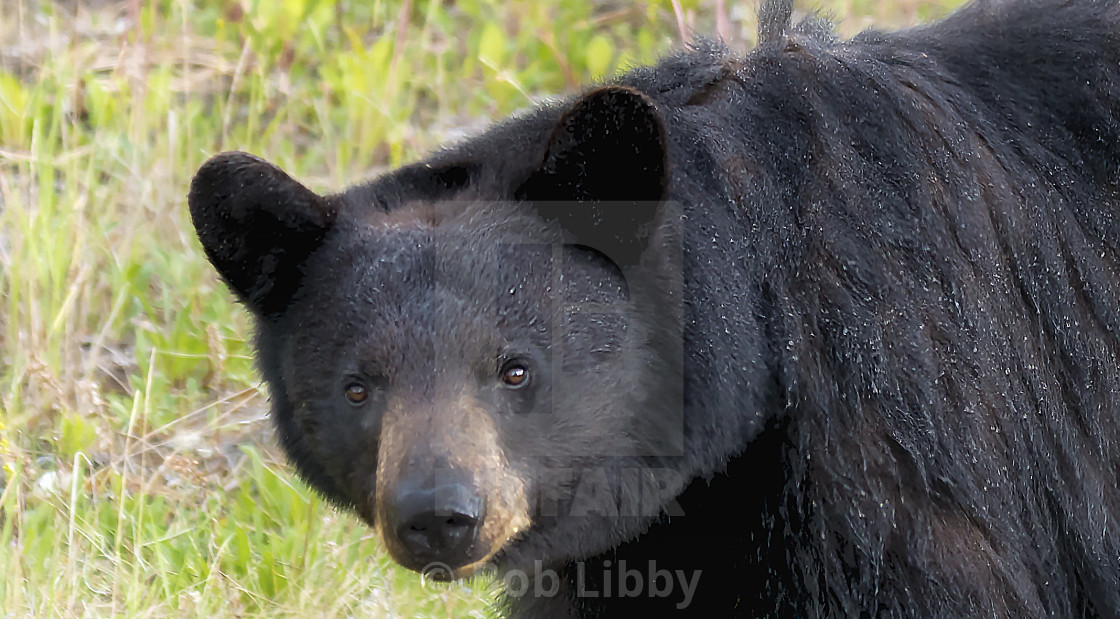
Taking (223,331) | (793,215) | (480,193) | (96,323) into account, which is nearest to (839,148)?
(793,215)

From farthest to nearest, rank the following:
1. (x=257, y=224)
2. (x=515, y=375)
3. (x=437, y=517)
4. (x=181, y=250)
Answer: (x=181, y=250), (x=257, y=224), (x=515, y=375), (x=437, y=517)

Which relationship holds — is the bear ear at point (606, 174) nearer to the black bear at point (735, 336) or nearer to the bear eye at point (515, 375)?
the black bear at point (735, 336)

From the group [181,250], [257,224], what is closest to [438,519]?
[257,224]

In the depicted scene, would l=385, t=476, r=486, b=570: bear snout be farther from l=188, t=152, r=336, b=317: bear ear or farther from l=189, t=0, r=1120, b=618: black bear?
l=188, t=152, r=336, b=317: bear ear

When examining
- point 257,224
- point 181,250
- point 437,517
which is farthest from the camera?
point 181,250

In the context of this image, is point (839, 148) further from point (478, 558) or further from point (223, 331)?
point (223, 331)

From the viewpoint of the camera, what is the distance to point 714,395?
2.70 metres

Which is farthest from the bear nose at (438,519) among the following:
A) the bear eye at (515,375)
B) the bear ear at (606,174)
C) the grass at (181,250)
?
the grass at (181,250)

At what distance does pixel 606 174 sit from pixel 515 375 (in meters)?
0.44

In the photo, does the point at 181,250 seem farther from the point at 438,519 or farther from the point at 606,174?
the point at 438,519

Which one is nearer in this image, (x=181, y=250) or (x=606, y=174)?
(x=606, y=174)

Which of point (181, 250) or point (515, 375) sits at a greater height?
point (515, 375)

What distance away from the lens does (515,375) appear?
266 centimetres

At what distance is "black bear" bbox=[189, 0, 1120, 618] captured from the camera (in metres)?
2.65
